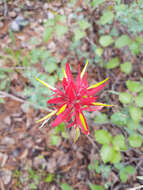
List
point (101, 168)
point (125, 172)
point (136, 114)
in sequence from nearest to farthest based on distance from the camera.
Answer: point (136, 114), point (125, 172), point (101, 168)

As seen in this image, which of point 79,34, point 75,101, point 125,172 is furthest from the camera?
point 79,34

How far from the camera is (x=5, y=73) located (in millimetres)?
A: 2916

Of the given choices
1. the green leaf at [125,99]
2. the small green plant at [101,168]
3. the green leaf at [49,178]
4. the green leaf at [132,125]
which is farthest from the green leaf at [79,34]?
the green leaf at [49,178]

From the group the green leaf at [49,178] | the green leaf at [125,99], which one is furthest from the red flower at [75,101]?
the green leaf at [49,178]

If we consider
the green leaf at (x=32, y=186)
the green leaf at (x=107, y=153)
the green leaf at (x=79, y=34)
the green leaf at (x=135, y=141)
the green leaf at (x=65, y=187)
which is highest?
the green leaf at (x=79, y=34)

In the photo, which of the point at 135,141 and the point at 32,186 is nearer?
the point at 135,141

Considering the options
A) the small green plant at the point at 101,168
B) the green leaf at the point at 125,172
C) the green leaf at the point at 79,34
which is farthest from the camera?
the green leaf at the point at 79,34

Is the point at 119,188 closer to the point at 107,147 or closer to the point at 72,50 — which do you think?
the point at 107,147

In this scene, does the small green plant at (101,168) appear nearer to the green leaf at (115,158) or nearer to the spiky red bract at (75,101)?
the green leaf at (115,158)

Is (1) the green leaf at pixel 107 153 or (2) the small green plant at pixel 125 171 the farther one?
(2) the small green plant at pixel 125 171

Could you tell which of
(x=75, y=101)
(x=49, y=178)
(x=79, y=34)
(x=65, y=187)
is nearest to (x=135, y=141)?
(x=75, y=101)

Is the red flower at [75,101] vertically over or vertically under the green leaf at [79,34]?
under

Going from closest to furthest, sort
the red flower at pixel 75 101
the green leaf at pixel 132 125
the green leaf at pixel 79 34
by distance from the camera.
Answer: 1. the red flower at pixel 75 101
2. the green leaf at pixel 132 125
3. the green leaf at pixel 79 34

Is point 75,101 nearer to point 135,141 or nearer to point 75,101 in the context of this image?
point 75,101
